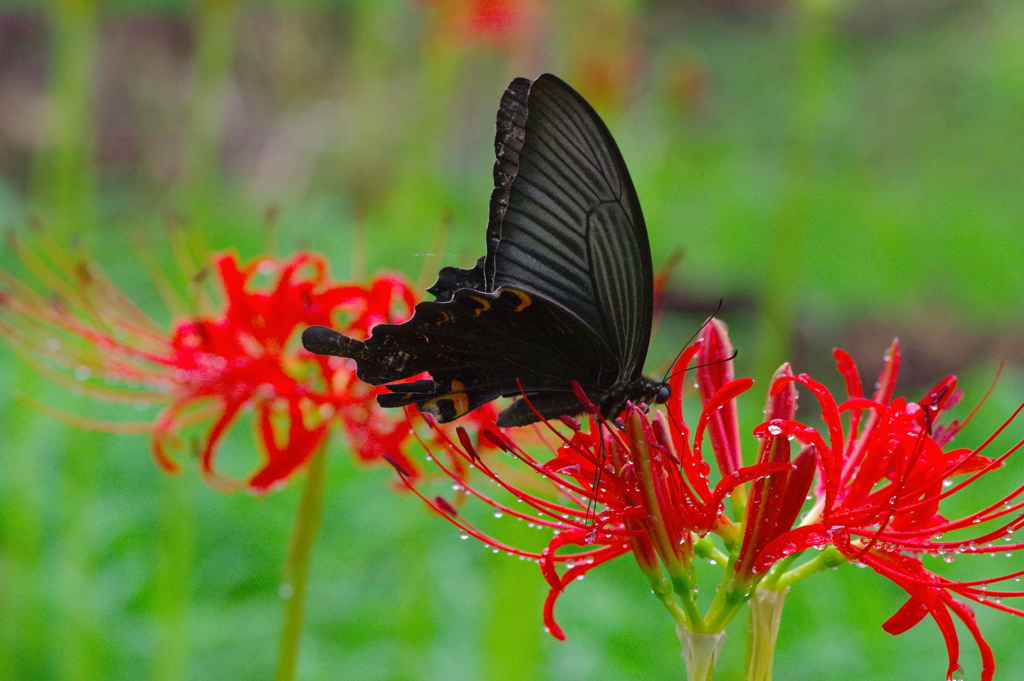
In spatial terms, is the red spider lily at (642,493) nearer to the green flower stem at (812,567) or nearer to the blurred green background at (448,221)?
the green flower stem at (812,567)

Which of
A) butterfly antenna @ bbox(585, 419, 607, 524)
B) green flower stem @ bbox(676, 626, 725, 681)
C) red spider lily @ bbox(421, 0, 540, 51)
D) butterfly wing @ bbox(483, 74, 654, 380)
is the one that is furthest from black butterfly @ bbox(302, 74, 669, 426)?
red spider lily @ bbox(421, 0, 540, 51)

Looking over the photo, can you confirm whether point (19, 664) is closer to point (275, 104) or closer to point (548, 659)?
point (548, 659)

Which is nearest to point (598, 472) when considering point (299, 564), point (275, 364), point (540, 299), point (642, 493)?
point (642, 493)

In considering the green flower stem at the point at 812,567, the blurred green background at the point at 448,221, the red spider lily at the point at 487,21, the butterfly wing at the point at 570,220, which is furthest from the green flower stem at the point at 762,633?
the red spider lily at the point at 487,21

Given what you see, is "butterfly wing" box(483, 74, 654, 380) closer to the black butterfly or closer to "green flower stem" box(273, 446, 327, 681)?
the black butterfly

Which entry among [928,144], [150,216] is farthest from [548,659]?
[928,144]

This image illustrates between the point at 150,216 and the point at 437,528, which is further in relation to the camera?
A: the point at 150,216

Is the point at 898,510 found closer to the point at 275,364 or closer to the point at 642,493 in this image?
the point at 642,493
